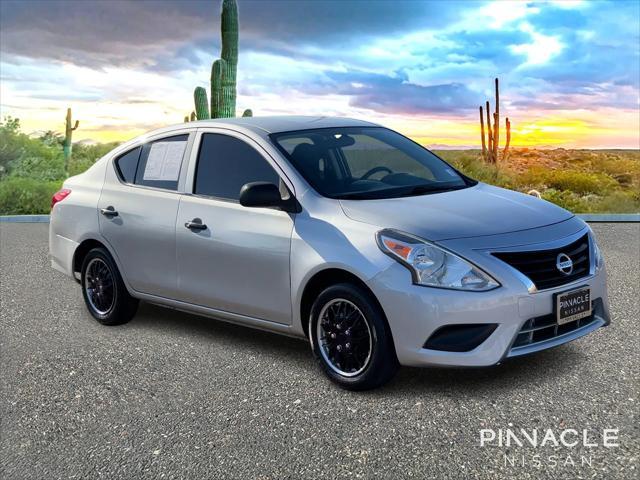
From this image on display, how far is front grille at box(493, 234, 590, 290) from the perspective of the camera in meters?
5.04

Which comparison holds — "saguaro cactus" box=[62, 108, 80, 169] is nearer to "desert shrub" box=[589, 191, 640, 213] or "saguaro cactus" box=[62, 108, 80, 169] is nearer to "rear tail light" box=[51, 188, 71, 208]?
"desert shrub" box=[589, 191, 640, 213]

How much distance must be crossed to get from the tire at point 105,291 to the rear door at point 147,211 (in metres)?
0.20

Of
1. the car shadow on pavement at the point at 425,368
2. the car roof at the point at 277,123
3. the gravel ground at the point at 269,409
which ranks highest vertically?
the car roof at the point at 277,123

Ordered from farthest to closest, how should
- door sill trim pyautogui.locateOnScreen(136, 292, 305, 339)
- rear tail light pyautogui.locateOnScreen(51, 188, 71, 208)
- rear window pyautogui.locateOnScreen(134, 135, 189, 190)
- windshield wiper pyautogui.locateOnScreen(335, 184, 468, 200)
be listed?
rear tail light pyautogui.locateOnScreen(51, 188, 71, 208)
rear window pyautogui.locateOnScreen(134, 135, 189, 190)
door sill trim pyautogui.locateOnScreen(136, 292, 305, 339)
windshield wiper pyautogui.locateOnScreen(335, 184, 468, 200)

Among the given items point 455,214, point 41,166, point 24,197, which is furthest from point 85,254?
point 41,166

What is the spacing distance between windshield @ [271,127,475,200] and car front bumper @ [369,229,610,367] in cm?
88

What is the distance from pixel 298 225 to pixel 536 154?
1457 inches

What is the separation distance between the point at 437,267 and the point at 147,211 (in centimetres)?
269

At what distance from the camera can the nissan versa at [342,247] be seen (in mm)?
4977

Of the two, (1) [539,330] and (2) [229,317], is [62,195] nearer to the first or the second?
(2) [229,317]

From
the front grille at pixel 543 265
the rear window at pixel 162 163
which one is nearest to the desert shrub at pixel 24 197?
the rear window at pixel 162 163

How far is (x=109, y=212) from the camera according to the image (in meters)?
7.12

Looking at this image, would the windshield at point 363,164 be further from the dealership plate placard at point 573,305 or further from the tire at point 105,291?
the tire at point 105,291

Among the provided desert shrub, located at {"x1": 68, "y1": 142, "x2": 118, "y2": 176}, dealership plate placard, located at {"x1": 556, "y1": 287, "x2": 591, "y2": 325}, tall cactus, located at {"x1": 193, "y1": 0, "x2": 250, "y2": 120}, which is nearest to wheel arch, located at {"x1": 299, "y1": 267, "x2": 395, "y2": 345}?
dealership plate placard, located at {"x1": 556, "y1": 287, "x2": 591, "y2": 325}
